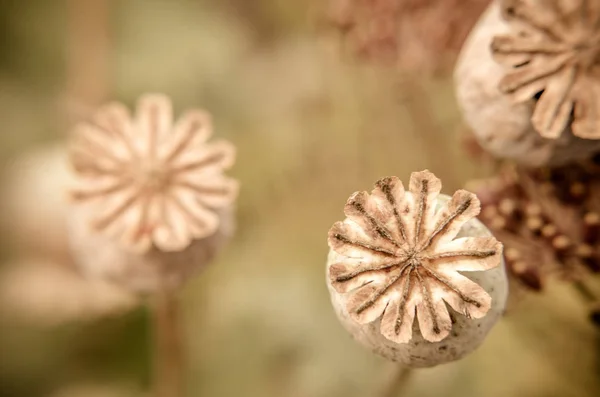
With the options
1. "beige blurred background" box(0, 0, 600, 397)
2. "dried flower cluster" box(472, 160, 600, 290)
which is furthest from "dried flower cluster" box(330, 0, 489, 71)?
"dried flower cluster" box(472, 160, 600, 290)

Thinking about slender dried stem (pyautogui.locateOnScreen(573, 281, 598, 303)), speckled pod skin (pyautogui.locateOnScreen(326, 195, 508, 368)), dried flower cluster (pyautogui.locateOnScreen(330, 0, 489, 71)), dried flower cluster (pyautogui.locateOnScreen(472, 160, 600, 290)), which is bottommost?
speckled pod skin (pyautogui.locateOnScreen(326, 195, 508, 368))

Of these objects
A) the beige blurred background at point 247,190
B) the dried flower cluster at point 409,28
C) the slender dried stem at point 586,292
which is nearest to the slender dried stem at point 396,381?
the beige blurred background at point 247,190

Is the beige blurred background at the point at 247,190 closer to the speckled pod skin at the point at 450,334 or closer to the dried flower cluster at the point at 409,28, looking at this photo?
the dried flower cluster at the point at 409,28

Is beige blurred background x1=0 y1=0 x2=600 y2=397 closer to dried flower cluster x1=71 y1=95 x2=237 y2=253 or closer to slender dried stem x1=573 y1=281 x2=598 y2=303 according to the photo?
slender dried stem x1=573 y1=281 x2=598 y2=303

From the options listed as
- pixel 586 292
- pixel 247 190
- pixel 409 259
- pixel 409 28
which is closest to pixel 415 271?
pixel 409 259

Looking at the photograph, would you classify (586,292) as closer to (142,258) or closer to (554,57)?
(554,57)

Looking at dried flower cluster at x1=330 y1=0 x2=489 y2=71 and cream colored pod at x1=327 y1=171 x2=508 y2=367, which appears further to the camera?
dried flower cluster at x1=330 y1=0 x2=489 y2=71
